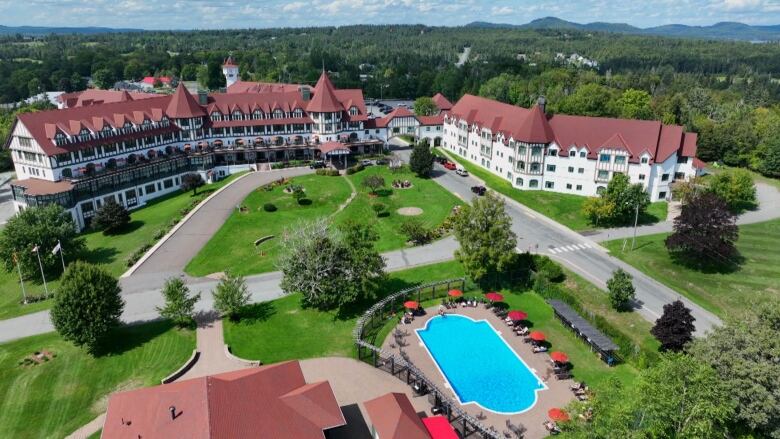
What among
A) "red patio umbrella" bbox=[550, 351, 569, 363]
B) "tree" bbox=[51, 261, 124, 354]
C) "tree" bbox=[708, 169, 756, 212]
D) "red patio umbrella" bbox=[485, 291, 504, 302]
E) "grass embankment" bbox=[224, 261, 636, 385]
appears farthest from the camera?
"tree" bbox=[708, 169, 756, 212]

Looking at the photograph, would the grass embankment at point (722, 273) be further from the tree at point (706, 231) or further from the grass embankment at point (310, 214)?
the grass embankment at point (310, 214)

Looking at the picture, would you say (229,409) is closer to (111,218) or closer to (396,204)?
(396,204)

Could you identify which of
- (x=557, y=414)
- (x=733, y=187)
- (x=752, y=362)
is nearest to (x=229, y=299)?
(x=557, y=414)

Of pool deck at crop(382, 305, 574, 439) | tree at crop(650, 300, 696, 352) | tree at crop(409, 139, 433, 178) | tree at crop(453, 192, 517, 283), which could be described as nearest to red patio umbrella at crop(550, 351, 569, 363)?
pool deck at crop(382, 305, 574, 439)

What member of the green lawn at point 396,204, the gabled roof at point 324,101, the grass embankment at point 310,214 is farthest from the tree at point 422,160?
the gabled roof at point 324,101

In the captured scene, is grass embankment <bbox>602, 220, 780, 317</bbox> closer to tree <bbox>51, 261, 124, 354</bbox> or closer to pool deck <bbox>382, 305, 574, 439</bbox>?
pool deck <bbox>382, 305, 574, 439</bbox>

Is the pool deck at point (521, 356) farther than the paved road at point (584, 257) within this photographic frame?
No
